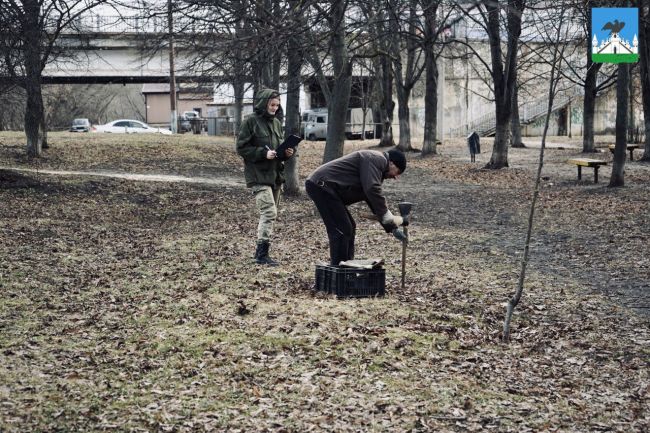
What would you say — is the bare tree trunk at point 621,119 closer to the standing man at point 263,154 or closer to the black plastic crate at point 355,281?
the standing man at point 263,154

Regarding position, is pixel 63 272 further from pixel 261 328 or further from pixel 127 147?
pixel 127 147

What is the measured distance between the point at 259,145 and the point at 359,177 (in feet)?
6.79

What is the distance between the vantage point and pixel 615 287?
10656 millimetres

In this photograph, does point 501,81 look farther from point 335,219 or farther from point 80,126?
point 80,126

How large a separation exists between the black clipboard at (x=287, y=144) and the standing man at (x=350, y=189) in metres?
1.23

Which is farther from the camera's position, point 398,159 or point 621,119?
point 621,119

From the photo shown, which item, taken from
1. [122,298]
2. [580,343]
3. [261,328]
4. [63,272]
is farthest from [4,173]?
[580,343]

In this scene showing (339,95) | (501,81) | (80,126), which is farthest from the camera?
(80,126)

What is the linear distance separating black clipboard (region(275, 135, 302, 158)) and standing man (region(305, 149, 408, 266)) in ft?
4.05

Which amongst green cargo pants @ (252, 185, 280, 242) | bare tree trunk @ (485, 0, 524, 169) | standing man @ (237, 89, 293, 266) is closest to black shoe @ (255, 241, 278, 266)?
standing man @ (237, 89, 293, 266)

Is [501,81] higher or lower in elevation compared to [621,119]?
higher

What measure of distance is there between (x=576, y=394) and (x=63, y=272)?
266 inches

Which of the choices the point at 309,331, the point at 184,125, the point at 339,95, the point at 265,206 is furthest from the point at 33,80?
the point at 184,125

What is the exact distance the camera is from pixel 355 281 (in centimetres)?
940
